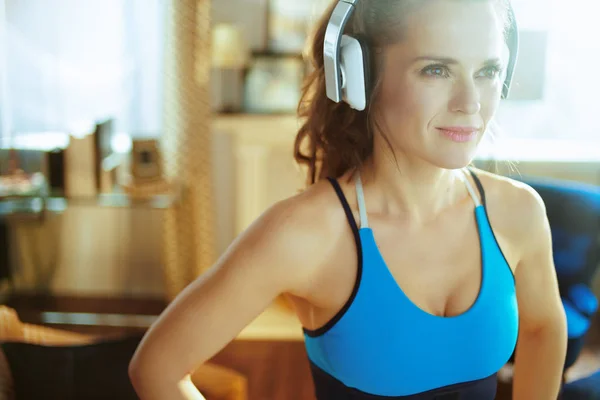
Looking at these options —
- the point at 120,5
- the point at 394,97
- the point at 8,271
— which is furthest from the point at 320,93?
the point at 8,271

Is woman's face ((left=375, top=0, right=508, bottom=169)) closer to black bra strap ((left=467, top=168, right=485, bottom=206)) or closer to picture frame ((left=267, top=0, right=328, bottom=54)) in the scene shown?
black bra strap ((left=467, top=168, right=485, bottom=206))

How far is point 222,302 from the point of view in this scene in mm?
599

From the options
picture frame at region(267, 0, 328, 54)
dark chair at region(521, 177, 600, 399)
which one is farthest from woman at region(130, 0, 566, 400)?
picture frame at region(267, 0, 328, 54)

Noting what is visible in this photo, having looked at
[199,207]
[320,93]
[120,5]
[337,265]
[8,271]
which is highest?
[120,5]

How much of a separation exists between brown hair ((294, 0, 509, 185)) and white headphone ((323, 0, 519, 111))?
0.01 metres

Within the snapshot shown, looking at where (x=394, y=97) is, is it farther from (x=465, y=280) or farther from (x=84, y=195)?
(x=84, y=195)

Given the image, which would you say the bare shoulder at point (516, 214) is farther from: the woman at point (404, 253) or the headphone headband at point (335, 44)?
the headphone headband at point (335, 44)

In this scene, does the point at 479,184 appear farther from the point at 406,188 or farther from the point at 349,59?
the point at 349,59

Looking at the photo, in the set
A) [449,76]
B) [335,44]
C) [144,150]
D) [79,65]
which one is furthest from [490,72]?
[79,65]

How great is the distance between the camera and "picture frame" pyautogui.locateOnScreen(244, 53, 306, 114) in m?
2.94

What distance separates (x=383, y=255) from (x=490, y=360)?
150 mm

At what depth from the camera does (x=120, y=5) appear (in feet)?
9.73

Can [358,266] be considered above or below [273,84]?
below

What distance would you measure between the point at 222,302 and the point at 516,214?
0.32 metres
